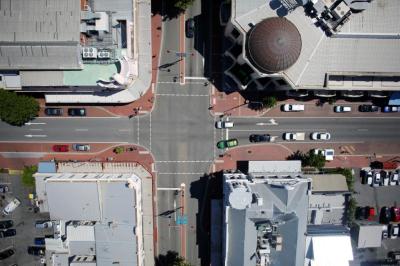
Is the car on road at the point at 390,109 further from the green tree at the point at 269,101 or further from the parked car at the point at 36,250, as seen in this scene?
the parked car at the point at 36,250

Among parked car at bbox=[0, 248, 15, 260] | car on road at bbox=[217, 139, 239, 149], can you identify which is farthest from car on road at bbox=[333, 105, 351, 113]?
parked car at bbox=[0, 248, 15, 260]

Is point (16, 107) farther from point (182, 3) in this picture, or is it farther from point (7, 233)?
point (182, 3)

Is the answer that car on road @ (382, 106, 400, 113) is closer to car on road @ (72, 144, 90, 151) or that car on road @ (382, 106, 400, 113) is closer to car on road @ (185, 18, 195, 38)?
car on road @ (185, 18, 195, 38)

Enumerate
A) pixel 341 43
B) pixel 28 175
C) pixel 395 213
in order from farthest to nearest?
pixel 395 213, pixel 28 175, pixel 341 43

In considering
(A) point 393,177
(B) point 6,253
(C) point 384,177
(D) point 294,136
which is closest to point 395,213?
(A) point 393,177

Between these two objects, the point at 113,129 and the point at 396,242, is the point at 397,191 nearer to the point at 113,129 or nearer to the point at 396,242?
the point at 396,242

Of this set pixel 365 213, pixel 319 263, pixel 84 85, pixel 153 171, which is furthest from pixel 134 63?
pixel 365 213

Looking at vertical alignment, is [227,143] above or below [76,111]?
below
